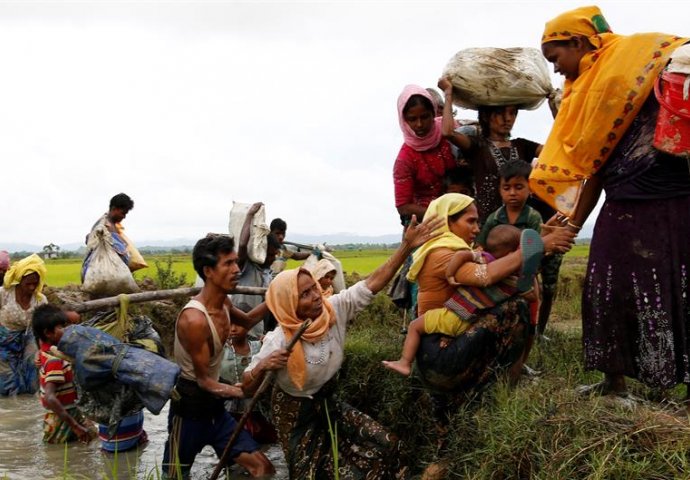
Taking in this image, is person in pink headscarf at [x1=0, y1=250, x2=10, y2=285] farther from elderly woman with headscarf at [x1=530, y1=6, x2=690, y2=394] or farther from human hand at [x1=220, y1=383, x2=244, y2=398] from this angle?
elderly woman with headscarf at [x1=530, y1=6, x2=690, y2=394]

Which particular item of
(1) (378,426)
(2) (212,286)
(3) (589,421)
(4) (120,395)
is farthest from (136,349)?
(3) (589,421)

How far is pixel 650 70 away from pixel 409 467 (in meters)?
2.75

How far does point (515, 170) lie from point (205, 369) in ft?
7.75

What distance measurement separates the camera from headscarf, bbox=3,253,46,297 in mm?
7539

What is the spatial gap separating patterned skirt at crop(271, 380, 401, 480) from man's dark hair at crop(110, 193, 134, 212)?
4319 millimetres

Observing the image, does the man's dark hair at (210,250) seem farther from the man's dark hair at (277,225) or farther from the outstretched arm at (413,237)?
the man's dark hair at (277,225)

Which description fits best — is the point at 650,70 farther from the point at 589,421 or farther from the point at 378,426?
the point at 378,426

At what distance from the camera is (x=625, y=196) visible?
3.40m

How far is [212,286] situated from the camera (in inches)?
175

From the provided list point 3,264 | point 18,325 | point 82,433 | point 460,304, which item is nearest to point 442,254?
point 460,304

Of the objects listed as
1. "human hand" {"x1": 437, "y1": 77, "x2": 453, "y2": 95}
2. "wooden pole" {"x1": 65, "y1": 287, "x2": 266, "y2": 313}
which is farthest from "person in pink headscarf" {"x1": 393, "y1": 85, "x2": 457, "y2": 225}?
"wooden pole" {"x1": 65, "y1": 287, "x2": 266, "y2": 313}

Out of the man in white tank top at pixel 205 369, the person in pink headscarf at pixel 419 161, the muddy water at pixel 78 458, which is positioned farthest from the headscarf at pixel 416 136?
the muddy water at pixel 78 458

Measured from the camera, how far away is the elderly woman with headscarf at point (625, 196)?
325cm

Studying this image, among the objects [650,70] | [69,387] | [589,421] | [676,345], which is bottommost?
[69,387]
